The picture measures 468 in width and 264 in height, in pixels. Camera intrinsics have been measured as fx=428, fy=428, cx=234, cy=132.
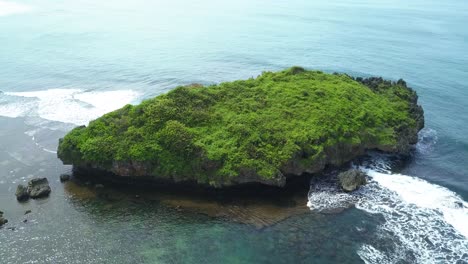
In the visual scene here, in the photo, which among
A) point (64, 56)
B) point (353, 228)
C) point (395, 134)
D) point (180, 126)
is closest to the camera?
point (353, 228)

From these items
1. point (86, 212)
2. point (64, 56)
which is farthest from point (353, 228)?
point (64, 56)

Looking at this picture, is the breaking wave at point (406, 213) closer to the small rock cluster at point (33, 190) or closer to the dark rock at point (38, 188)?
the dark rock at point (38, 188)

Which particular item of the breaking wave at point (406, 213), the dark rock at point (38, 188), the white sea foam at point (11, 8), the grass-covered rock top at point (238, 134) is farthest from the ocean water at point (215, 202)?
the white sea foam at point (11, 8)

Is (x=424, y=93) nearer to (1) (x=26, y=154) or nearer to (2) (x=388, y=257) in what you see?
(2) (x=388, y=257)

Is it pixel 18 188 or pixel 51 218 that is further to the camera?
pixel 18 188

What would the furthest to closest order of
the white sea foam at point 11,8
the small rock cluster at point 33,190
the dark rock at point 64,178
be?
1. the white sea foam at point 11,8
2. the dark rock at point 64,178
3. the small rock cluster at point 33,190
